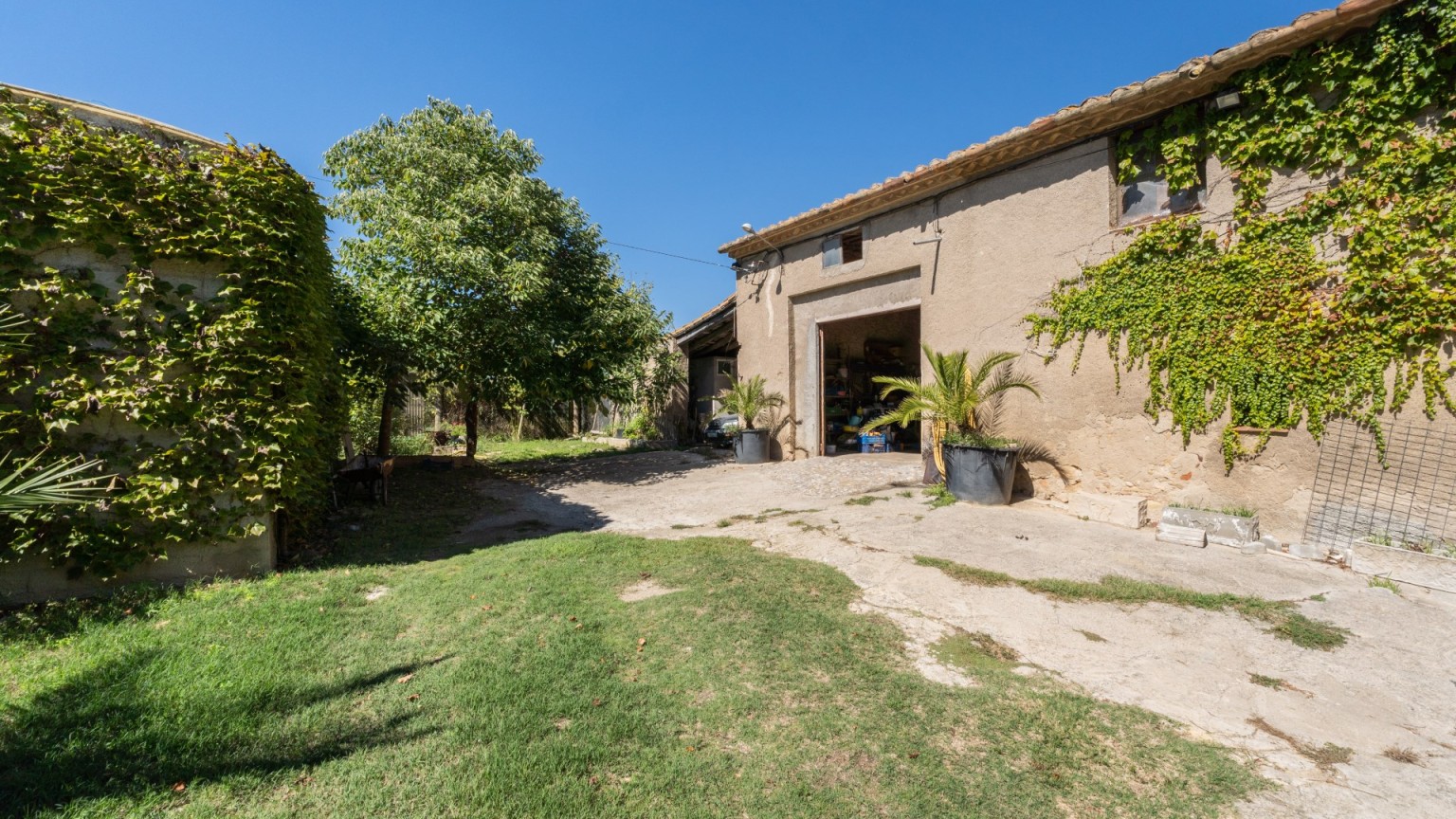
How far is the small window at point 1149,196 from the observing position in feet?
21.4

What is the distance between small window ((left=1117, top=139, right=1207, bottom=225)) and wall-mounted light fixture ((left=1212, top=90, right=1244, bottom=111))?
2.12 ft

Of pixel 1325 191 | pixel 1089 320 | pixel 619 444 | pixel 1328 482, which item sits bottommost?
pixel 619 444

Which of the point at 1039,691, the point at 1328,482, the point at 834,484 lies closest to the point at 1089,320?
the point at 1328,482

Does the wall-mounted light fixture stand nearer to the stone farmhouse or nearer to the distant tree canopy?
the stone farmhouse

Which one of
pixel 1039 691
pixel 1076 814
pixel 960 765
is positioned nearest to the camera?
pixel 1076 814

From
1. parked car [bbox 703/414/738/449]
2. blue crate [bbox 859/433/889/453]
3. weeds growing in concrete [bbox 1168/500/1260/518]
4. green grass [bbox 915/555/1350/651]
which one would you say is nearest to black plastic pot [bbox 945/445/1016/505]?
weeds growing in concrete [bbox 1168/500/1260/518]

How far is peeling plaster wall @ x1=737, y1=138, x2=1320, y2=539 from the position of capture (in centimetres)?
605

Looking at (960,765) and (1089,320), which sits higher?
(1089,320)

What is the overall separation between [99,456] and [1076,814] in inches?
257

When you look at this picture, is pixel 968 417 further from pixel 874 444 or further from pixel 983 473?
pixel 874 444

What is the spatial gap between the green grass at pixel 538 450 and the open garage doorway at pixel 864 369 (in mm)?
6182

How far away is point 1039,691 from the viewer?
2979 millimetres

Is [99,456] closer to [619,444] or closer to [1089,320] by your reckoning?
[1089,320]

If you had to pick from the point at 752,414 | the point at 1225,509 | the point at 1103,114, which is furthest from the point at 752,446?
the point at 1103,114
